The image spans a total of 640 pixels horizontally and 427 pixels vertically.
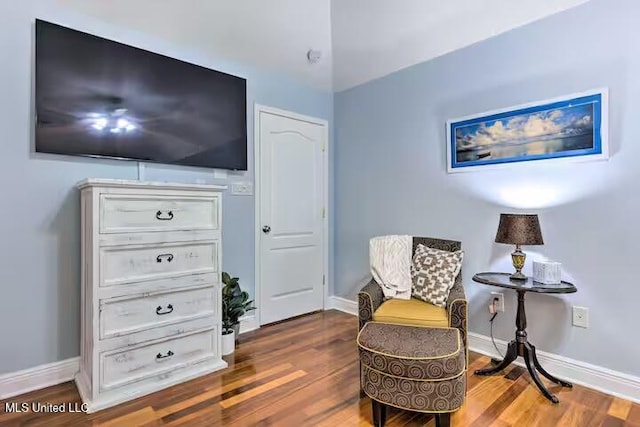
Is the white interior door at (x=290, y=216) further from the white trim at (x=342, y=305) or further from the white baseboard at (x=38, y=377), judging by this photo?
the white baseboard at (x=38, y=377)

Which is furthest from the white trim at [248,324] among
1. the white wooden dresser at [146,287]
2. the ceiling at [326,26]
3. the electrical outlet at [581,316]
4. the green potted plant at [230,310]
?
the electrical outlet at [581,316]

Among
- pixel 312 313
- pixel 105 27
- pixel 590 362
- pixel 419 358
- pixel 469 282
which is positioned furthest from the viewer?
pixel 312 313

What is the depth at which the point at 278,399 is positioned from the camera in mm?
2035

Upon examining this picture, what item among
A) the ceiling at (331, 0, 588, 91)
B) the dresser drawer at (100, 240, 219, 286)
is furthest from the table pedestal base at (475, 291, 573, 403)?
the dresser drawer at (100, 240, 219, 286)

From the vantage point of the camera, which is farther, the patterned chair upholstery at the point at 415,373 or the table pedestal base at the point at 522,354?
the table pedestal base at the point at 522,354

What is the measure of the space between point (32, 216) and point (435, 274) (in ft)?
8.47

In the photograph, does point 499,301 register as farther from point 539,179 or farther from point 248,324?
point 248,324

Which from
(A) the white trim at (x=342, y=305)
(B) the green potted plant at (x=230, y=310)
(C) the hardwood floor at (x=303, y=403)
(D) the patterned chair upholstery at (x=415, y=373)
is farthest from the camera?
(A) the white trim at (x=342, y=305)

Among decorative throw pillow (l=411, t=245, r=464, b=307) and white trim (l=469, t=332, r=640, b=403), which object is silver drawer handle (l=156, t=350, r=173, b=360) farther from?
white trim (l=469, t=332, r=640, b=403)

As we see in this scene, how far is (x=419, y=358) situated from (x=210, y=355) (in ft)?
4.76

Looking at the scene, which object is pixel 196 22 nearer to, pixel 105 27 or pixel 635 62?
pixel 105 27

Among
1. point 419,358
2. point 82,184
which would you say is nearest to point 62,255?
point 82,184

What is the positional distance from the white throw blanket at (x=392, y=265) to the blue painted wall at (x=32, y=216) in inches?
74.4

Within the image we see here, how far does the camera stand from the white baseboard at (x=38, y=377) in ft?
6.77
